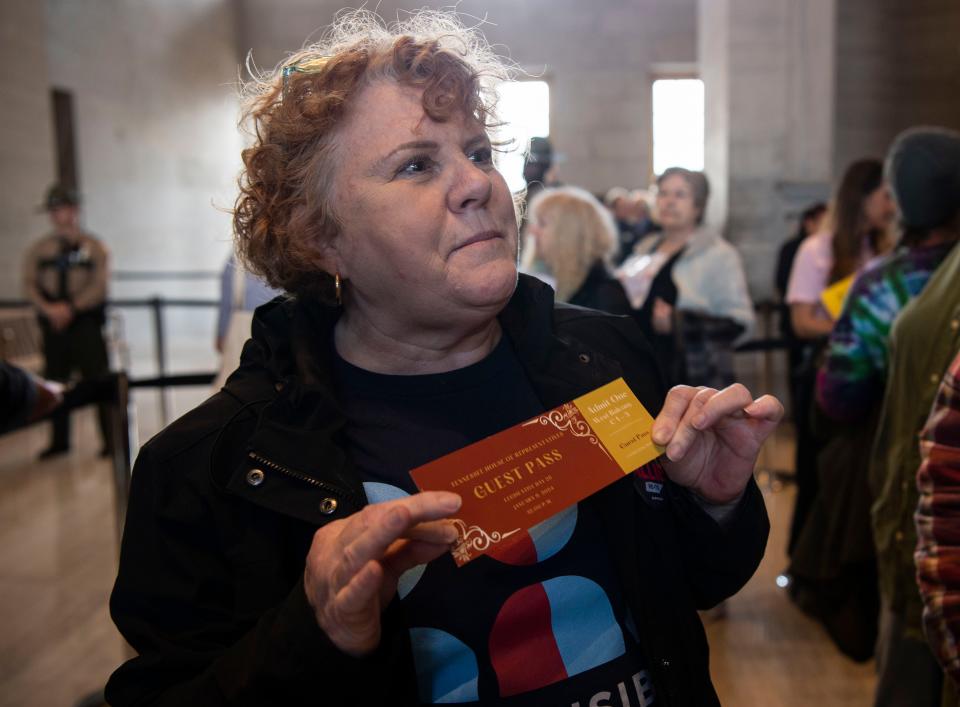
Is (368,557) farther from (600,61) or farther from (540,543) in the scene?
(600,61)

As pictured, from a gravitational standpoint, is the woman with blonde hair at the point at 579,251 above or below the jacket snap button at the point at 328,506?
above

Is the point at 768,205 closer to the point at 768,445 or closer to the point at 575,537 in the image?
the point at 768,445

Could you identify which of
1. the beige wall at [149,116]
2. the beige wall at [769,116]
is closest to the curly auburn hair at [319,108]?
the beige wall at [769,116]

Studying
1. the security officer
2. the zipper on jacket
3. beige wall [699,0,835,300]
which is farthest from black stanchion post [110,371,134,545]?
beige wall [699,0,835,300]

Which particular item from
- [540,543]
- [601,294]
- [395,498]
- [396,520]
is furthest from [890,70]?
[396,520]

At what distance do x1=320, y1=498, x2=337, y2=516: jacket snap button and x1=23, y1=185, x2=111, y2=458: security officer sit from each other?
6.04 metres

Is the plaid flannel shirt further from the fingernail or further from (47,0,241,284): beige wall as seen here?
(47,0,241,284): beige wall

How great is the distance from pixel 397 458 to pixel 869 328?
1903mm

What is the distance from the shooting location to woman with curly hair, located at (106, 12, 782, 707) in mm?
1152

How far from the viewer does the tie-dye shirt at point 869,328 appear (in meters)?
2.56

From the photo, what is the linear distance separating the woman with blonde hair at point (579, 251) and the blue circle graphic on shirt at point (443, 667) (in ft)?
7.74

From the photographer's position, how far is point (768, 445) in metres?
5.39

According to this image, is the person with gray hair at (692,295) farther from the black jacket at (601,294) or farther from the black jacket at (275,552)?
the black jacket at (275,552)

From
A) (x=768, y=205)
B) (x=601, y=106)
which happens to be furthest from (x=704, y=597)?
(x=601, y=106)
